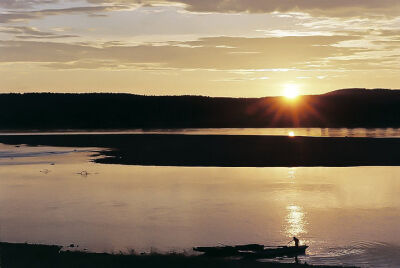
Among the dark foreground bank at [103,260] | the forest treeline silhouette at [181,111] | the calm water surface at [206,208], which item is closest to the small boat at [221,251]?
the dark foreground bank at [103,260]

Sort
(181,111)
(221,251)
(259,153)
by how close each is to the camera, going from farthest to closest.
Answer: (181,111) < (259,153) < (221,251)

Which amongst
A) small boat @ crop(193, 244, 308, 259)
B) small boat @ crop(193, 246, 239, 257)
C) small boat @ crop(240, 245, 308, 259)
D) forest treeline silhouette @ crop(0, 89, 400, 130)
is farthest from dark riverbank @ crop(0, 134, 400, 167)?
forest treeline silhouette @ crop(0, 89, 400, 130)

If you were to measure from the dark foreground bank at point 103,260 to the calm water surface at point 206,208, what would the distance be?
235cm

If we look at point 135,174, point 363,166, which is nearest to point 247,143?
point 363,166

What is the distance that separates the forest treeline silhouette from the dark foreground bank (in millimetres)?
132183

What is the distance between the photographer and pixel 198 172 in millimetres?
46938

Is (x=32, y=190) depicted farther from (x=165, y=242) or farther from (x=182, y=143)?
(x=182, y=143)

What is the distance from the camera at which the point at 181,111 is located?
17575 centimetres

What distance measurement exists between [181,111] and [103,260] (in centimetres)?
15776

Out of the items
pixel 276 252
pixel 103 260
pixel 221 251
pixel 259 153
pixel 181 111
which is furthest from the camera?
pixel 181 111

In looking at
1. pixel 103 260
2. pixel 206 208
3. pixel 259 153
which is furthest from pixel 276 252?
pixel 259 153

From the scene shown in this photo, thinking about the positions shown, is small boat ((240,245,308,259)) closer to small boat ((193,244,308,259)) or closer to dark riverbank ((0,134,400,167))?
small boat ((193,244,308,259))

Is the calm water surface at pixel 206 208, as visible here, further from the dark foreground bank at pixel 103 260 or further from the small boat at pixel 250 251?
the dark foreground bank at pixel 103 260

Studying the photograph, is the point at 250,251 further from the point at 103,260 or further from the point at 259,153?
the point at 259,153
